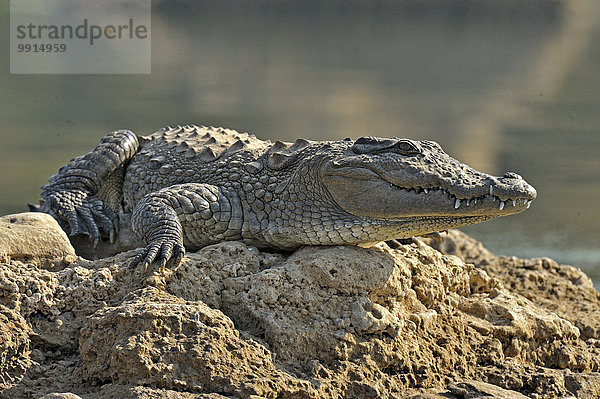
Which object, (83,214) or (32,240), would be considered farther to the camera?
(83,214)

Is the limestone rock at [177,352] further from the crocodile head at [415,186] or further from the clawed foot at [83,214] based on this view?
the clawed foot at [83,214]

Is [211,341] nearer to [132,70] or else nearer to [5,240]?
[5,240]

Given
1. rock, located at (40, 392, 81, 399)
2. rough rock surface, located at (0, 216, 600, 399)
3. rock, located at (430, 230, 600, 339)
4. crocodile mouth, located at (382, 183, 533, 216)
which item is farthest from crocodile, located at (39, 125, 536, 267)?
rock, located at (430, 230, 600, 339)

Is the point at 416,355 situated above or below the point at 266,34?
below

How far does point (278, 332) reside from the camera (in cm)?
404

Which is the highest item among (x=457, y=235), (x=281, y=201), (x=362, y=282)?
(x=281, y=201)

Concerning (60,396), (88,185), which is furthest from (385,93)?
(60,396)

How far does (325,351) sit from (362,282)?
1.51 feet

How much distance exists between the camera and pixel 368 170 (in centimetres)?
464

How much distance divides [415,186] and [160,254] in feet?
4.76

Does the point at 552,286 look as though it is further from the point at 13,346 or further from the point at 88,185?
the point at 13,346

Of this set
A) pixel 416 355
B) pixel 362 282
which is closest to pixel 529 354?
pixel 416 355

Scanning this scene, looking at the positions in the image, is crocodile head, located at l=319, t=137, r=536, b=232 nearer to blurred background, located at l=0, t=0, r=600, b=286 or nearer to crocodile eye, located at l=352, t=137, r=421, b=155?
crocodile eye, located at l=352, t=137, r=421, b=155

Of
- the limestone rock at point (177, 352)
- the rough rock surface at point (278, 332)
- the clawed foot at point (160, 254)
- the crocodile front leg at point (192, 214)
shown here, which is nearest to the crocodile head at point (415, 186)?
the rough rock surface at point (278, 332)
